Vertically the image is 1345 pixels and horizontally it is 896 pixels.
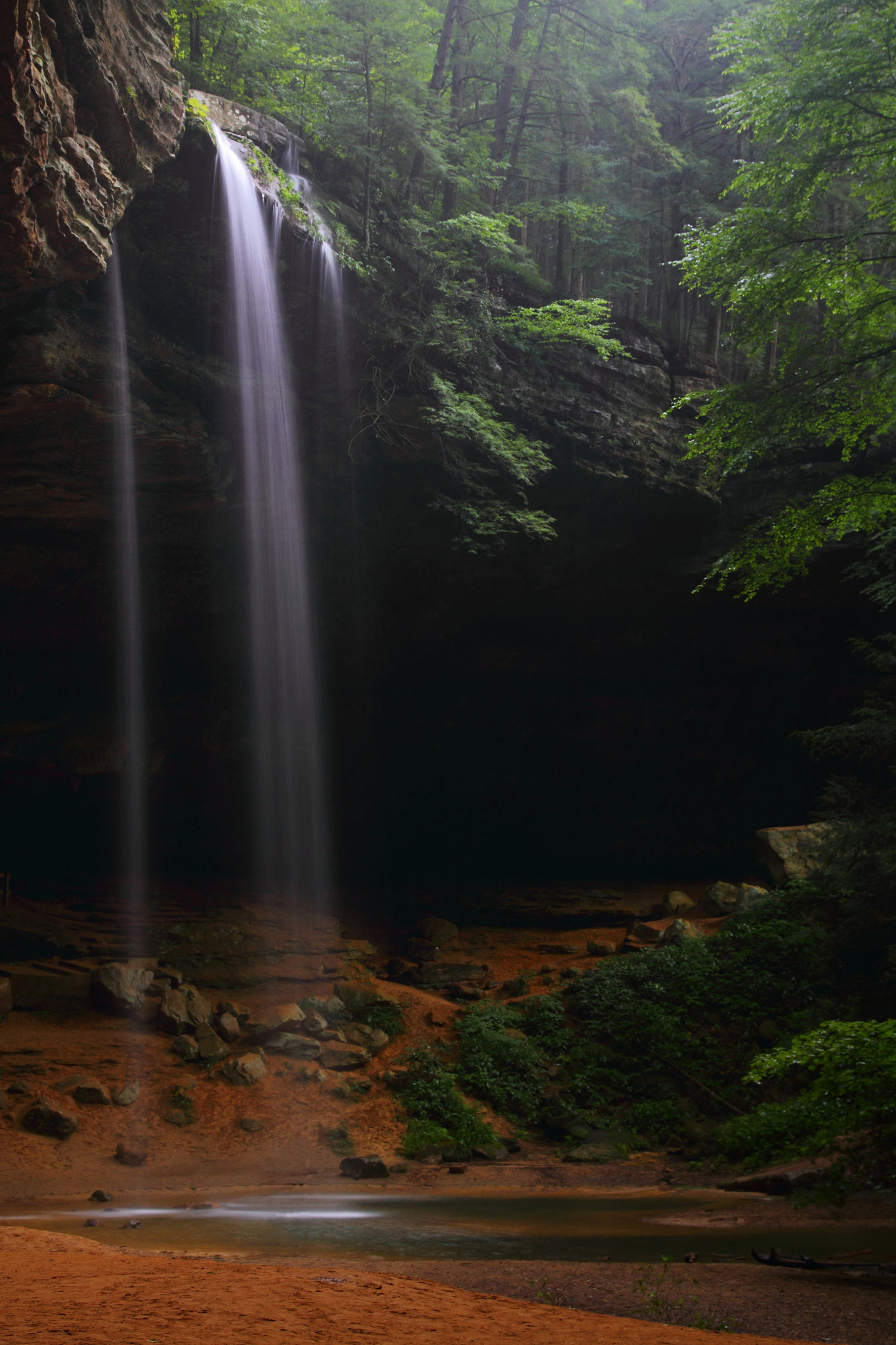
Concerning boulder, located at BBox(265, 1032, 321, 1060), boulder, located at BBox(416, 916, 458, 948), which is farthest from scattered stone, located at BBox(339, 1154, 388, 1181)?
boulder, located at BBox(416, 916, 458, 948)

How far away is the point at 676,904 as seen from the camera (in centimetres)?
1798

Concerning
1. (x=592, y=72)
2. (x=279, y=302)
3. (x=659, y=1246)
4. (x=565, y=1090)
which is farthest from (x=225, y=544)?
(x=592, y=72)

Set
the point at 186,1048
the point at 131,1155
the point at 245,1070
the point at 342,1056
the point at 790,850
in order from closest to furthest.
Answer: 1. the point at 131,1155
2. the point at 245,1070
3. the point at 186,1048
4. the point at 342,1056
5. the point at 790,850

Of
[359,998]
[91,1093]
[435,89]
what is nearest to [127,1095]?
[91,1093]

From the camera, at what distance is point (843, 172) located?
902cm

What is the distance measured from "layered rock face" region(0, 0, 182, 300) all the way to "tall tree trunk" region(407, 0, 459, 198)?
22.7 ft

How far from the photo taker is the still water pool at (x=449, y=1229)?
19.7 ft

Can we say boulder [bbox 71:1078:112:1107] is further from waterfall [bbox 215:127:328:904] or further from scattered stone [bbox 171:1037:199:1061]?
waterfall [bbox 215:127:328:904]

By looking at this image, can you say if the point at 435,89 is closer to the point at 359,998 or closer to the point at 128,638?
the point at 128,638

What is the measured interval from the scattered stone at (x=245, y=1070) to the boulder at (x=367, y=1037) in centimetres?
159

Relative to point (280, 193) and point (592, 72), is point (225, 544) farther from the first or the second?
point (592, 72)

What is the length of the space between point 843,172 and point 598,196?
14822 millimetres

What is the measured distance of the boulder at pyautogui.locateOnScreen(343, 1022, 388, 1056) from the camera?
42.6ft

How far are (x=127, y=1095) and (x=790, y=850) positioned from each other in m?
13.1
